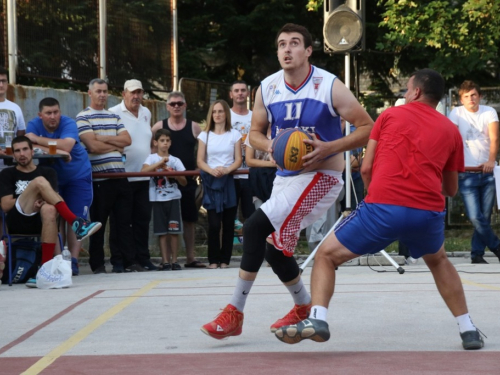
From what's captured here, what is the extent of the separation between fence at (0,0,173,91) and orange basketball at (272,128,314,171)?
795 centimetres

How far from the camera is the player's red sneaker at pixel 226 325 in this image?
6.67m

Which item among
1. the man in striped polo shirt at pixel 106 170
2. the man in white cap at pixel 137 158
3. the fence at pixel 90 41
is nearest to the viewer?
the man in striped polo shirt at pixel 106 170

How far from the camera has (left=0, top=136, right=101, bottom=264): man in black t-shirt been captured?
11258 mm

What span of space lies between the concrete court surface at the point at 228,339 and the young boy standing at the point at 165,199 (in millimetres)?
1893

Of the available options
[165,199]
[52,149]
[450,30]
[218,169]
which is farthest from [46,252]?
[450,30]

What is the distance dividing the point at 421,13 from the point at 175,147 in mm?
10263

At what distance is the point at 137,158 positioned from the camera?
526 inches

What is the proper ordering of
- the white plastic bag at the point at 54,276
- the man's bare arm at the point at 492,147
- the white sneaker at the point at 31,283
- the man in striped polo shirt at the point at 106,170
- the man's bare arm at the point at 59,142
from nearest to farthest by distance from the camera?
the white plastic bag at the point at 54,276 < the white sneaker at the point at 31,283 < the man's bare arm at the point at 59,142 < the man in striped polo shirt at the point at 106,170 < the man's bare arm at the point at 492,147

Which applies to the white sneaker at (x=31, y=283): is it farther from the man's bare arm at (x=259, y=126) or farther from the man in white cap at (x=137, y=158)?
the man's bare arm at (x=259, y=126)

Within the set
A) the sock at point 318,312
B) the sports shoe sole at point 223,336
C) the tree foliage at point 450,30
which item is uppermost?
the tree foliage at point 450,30

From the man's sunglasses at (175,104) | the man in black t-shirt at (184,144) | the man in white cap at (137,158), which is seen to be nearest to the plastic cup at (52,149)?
the man in white cap at (137,158)

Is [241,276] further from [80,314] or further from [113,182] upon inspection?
[113,182]

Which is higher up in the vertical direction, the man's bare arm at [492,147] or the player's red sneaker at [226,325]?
the man's bare arm at [492,147]

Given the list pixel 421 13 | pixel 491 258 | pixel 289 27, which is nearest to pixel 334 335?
pixel 289 27
